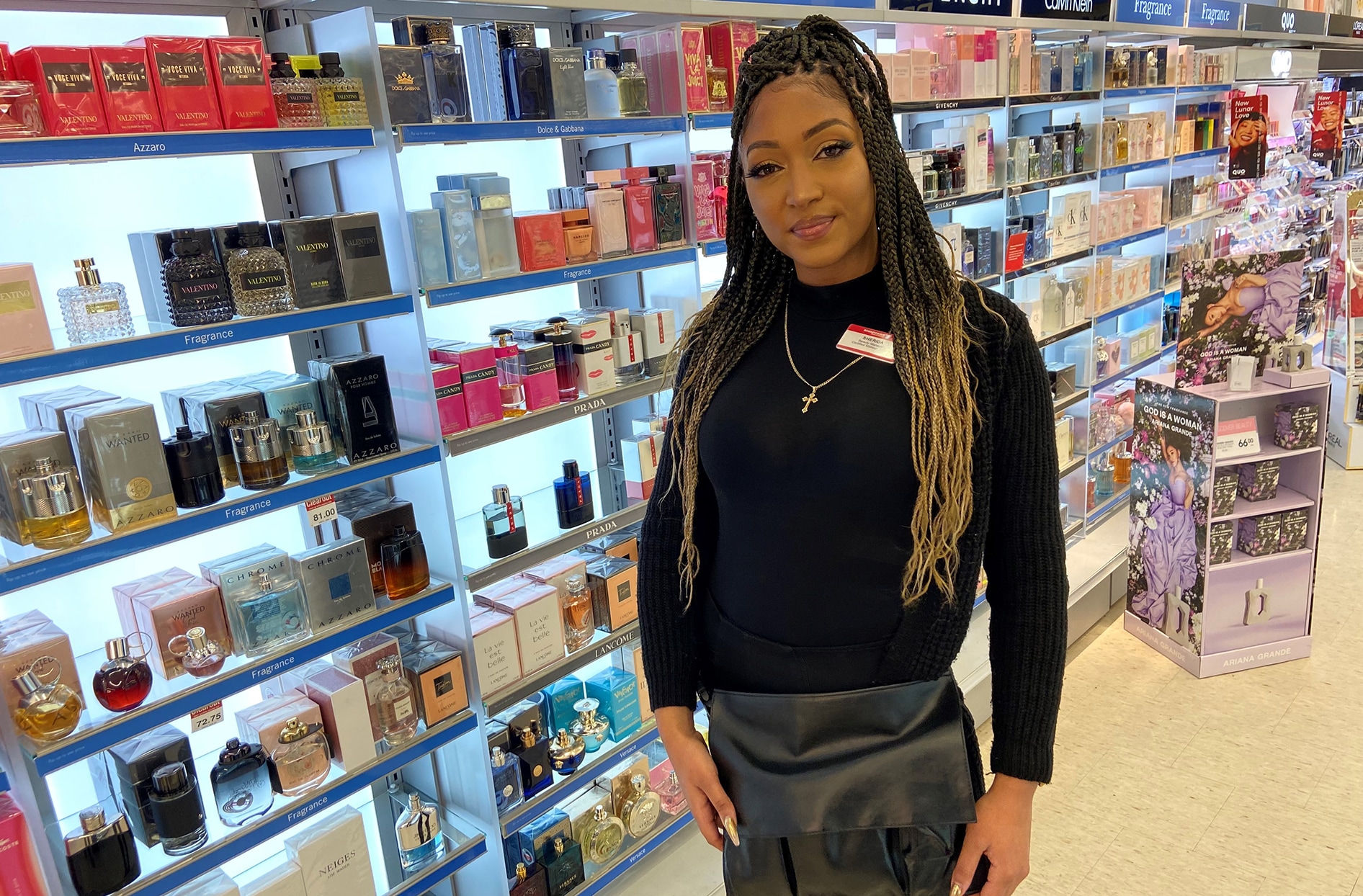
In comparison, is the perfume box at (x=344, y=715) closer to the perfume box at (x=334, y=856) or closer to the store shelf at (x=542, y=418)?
the perfume box at (x=334, y=856)

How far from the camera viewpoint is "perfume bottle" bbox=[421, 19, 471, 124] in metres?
2.15

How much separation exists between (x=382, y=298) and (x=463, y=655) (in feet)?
3.01

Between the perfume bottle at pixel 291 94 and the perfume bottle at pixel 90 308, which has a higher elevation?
the perfume bottle at pixel 291 94

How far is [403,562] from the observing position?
2268mm

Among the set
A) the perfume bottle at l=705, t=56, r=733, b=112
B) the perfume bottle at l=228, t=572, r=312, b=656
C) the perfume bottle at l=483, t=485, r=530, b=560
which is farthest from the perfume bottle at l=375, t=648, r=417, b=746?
the perfume bottle at l=705, t=56, r=733, b=112

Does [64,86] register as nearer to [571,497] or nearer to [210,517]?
[210,517]

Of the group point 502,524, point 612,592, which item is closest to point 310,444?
point 502,524

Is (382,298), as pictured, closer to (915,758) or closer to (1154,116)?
(915,758)

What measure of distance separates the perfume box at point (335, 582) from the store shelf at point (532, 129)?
3.05ft

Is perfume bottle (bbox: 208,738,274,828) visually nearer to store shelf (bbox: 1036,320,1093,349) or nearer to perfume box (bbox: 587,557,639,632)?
perfume box (bbox: 587,557,639,632)

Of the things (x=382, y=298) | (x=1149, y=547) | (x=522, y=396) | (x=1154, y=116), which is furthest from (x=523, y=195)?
(x=1154, y=116)

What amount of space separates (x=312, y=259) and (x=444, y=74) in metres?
0.54

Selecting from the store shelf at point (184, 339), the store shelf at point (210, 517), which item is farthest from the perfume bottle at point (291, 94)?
the store shelf at point (210, 517)

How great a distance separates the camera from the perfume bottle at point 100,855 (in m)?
1.78
